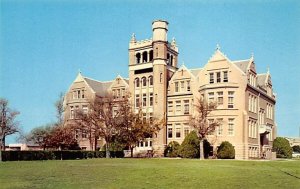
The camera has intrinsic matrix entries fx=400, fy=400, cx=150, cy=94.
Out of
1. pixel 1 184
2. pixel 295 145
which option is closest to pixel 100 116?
pixel 1 184

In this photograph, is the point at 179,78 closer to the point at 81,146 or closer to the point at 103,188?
the point at 81,146

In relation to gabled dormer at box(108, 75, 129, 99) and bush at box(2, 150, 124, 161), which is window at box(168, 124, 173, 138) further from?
gabled dormer at box(108, 75, 129, 99)

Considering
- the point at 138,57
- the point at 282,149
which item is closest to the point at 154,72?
the point at 138,57

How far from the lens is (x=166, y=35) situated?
61.8 metres

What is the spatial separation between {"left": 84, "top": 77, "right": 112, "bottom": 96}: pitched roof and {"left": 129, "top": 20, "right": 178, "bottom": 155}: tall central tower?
25.8 feet

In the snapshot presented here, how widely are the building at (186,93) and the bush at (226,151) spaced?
4.63 feet

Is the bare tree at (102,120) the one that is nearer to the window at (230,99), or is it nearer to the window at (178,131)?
the window at (178,131)

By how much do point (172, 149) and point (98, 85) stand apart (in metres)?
22.0

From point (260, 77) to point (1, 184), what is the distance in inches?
2154

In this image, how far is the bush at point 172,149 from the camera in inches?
2205

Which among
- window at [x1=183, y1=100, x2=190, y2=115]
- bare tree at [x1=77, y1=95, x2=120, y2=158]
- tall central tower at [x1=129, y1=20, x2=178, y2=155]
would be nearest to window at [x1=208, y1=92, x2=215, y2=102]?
window at [x1=183, y1=100, x2=190, y2=115]

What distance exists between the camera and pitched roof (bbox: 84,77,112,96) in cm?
6956

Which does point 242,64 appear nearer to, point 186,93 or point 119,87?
point 186,93

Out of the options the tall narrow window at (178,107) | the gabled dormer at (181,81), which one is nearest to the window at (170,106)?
the tall narrow window at (178,107)
